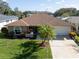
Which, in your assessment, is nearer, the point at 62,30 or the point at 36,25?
the point at 36,25

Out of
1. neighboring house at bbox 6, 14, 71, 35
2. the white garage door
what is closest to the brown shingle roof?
neighboring house at bbox 6, 14, 71, 35

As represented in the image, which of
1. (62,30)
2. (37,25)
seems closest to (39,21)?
(37,25)

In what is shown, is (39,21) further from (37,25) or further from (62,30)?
(62,30)

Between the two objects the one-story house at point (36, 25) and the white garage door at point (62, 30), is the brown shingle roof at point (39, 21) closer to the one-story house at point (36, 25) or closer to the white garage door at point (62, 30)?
the one-story house at point (36, 25)

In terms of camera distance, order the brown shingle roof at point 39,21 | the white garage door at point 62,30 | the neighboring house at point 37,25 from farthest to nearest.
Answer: the white garage door at point 62,30, the brown shingle roof at point 39,21, the neighboring house at point 37,25

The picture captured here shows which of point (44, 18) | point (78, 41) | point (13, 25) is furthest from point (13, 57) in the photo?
point (44, 18)

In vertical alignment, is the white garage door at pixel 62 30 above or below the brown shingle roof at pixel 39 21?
below

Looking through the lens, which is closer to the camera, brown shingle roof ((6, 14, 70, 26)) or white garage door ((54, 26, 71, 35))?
brown shingle roof ((6, 14, 70, 26))

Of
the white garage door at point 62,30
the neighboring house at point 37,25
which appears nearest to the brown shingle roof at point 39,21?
the neighboring house at point 37,25

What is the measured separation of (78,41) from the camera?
3278 cm

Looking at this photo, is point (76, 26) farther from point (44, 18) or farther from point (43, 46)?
point (43, 46)

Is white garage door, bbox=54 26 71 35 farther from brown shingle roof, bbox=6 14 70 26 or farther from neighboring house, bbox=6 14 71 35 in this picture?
brown shingle roof, bbox=6 14 70 26

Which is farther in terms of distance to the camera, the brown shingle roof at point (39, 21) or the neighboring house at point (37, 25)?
the brown shingle roof at point (39, 21)

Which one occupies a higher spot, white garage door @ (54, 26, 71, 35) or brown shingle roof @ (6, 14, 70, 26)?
brown shingle roof @ (6, 14, 70, 26)
